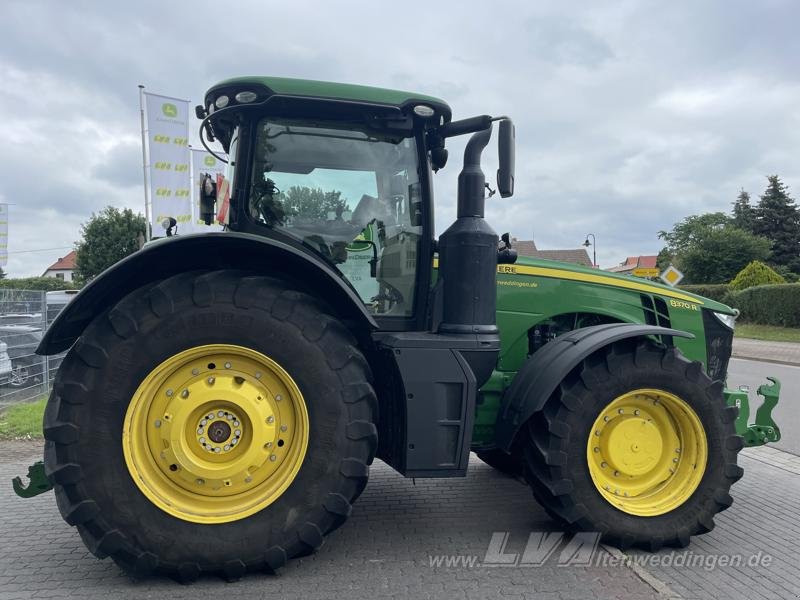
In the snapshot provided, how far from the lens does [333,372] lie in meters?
3.10

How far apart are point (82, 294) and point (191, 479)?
104cm

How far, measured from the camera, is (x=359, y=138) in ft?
11.8

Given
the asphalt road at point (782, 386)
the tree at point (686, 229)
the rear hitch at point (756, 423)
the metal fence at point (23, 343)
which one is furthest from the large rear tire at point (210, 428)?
the tree at point (686, 229)

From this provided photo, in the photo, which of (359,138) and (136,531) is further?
(359,138)

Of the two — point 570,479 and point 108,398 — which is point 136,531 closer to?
point 108,398

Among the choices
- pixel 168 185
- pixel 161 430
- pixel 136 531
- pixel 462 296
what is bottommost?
pixel 136 531

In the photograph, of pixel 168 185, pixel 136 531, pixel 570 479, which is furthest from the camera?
pixel 168 185

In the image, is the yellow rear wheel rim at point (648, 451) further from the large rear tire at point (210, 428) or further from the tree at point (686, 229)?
the tree at point (686, 229)

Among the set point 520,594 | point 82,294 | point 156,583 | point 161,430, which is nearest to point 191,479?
point 161,430

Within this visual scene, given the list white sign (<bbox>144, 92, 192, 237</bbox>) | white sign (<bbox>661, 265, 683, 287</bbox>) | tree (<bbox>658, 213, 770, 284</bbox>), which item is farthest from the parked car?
tree (<bbox>658, 213, 770, 284</bbox>)

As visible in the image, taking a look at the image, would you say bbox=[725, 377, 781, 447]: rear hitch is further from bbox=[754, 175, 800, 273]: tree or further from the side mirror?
bbox=[754, 175, 800, 273]: tree

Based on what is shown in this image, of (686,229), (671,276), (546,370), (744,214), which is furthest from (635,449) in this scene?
(686,229)

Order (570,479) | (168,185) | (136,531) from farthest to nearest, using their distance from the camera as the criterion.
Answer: (168,185) → (570,479) → (136,531)

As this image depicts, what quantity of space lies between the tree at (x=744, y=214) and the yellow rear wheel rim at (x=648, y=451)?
4849 centimetres
